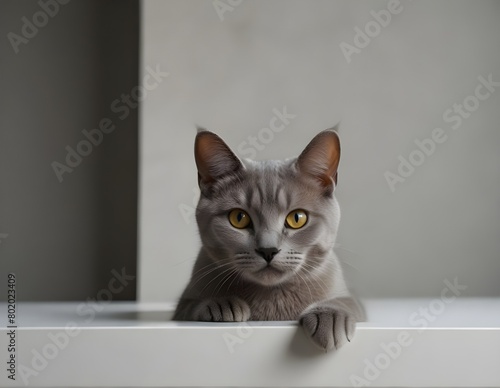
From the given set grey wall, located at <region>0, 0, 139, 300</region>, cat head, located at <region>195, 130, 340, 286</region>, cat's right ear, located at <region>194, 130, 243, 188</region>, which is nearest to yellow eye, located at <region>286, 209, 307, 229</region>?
cat head, located at <region>195, 130, 340, 286</region>

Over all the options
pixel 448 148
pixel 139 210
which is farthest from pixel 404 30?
pixel 139 210

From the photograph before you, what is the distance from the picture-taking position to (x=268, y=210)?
108 centimetres

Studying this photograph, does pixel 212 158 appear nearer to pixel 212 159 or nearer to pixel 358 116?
pixel 212 159

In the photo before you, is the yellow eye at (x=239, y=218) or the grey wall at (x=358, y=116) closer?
the yellow eye at (x=239, y=218)

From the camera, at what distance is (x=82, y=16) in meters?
1.96

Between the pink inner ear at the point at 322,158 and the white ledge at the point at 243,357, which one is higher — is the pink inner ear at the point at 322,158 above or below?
above

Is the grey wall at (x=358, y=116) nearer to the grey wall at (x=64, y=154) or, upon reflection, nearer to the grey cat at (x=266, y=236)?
the grey wall at (x=64, y=154)

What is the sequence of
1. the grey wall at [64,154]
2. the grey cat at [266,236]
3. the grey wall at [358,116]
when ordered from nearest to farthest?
the grey cat at [266,236], the grey wall at [358,116], the grey wall at [64,154]

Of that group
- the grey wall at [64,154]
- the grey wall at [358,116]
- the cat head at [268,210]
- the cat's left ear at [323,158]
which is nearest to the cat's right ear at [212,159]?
the cat head at [268,210]

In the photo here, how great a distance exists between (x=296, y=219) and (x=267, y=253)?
0.09 m

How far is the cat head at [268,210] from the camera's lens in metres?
1.06

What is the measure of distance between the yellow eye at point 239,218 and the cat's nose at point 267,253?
2.8 inches

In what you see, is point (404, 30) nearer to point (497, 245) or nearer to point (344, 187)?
point (344, 187)

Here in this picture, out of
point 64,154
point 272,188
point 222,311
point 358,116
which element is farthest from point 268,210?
point 64,154
